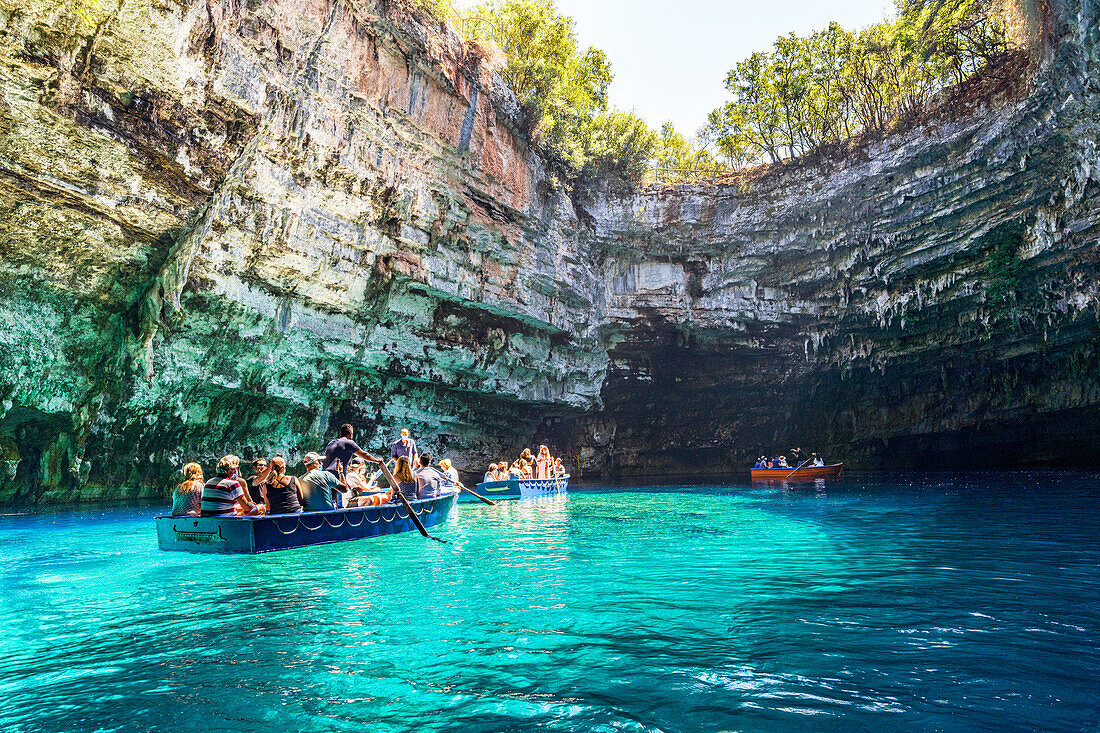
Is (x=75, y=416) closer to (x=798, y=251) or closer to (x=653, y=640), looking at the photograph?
(x=653, y=640)

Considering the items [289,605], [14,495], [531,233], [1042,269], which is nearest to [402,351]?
[531,233]

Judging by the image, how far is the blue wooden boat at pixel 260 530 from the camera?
877 centimetres

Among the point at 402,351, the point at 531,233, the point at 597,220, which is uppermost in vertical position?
the point at 597,220

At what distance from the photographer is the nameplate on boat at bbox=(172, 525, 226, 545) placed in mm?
8797

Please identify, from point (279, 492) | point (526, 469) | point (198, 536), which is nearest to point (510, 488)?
point (526, 469)

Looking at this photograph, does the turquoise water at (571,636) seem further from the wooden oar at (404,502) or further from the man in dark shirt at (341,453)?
the man in dark shirt at (341,453)

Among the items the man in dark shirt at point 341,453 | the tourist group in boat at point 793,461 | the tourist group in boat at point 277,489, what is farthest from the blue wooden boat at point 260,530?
the tourist group in boat at point 793,461

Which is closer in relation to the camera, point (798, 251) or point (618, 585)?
point (618, 585)

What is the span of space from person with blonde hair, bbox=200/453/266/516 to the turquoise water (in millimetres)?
789

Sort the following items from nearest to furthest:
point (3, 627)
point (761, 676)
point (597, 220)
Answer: point (761, 676) → point (3, 627) → point (597, 220)

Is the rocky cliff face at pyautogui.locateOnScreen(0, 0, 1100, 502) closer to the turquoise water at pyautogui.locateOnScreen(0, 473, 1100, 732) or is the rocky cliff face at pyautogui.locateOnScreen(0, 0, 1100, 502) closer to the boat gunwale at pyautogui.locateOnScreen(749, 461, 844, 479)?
the boat gunwale at pyautogui.locateOnScreen(749, 461, 844, 479)

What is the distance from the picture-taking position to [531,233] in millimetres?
24734

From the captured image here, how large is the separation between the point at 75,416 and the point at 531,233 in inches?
654

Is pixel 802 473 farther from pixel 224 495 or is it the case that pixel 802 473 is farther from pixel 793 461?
pixel 224 495
